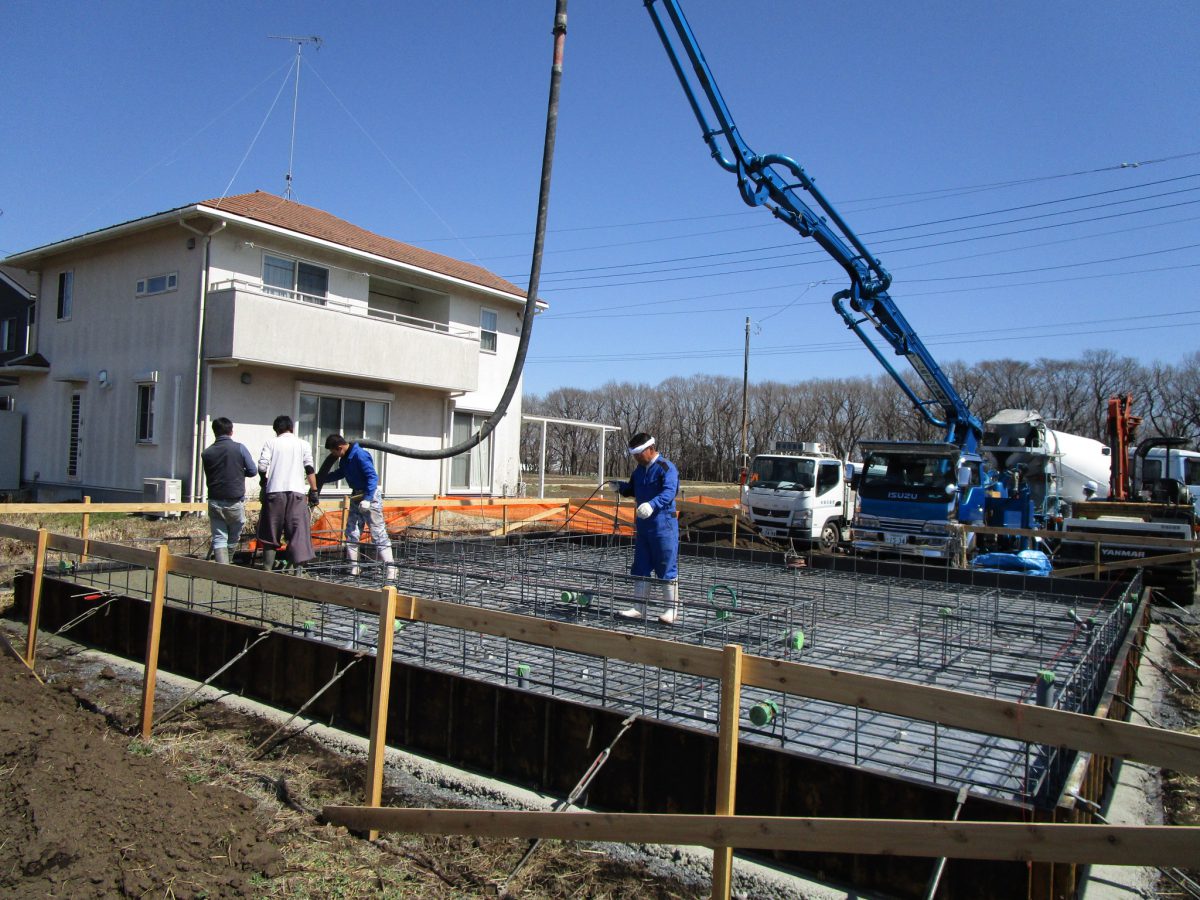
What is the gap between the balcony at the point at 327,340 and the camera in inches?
553

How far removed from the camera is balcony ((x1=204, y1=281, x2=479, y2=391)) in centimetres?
1405

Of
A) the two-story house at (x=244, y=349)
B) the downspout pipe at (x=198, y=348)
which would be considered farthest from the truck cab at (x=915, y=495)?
the downspout pipe at (x=198, y=348)

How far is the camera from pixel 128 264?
16.2m

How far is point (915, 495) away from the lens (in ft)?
46.1

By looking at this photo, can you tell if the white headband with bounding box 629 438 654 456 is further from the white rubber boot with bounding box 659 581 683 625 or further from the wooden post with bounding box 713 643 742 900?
the wooden post with bounding box 713 643 742 900

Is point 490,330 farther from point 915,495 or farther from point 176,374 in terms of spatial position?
point 915,495

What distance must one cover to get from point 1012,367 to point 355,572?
4853 centimetres

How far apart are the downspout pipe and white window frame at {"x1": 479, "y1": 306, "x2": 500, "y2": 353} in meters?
6.37

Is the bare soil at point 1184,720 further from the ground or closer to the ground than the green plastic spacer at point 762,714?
closer to the ground

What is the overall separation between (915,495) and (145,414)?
1392 centimetres

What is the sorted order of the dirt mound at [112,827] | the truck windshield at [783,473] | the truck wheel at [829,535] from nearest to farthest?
the dirt mound at [112,827] < the truck wheel at [829,535] < the truck windshield at [783,473]

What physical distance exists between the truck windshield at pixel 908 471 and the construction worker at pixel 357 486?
368 inches

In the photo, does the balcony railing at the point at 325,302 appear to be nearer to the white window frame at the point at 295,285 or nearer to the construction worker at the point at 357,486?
the white window frame at the point at 295,285

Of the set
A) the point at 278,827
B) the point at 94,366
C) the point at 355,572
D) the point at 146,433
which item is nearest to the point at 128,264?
the point at 94,366
